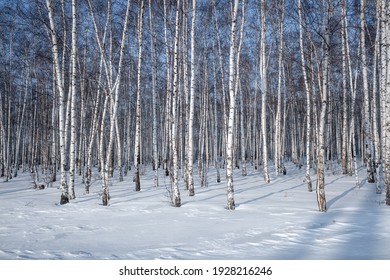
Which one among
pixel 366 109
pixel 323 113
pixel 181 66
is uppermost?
pixel 181 66

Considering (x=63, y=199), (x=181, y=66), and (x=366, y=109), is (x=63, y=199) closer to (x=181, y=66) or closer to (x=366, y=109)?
(x=181, y=66)

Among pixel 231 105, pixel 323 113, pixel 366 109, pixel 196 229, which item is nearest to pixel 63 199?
pixel 196 229

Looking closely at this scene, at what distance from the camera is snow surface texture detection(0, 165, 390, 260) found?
3836mm

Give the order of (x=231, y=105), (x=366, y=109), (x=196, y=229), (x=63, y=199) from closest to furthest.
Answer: (x=196, y=229) → (x=231, y=105) → (x=63, y=199) → (x=366, y=109)

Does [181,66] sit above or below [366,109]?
above

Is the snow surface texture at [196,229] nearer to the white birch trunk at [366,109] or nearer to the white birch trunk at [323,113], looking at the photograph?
the white birch trunk at [323,113]

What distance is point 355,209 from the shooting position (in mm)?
7055

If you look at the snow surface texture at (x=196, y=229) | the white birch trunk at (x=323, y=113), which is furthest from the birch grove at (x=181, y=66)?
the snow surface texture at (x=196, y=229)

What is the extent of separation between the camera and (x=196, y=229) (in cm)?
518

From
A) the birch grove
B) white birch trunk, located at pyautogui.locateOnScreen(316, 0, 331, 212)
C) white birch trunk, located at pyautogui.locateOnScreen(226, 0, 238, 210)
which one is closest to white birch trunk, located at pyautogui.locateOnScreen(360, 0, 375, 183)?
the birch grove

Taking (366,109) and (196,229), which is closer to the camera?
(196,229)

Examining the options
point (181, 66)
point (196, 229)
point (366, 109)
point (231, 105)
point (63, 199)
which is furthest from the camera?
point (181, 66)

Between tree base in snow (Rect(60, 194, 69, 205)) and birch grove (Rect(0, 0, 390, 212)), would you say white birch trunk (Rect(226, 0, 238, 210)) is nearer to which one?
birch grove (Rect(0, 0, 390, 212))

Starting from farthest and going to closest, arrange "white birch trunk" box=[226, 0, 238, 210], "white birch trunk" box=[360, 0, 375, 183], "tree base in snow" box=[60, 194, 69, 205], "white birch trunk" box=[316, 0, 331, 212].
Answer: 1. "white birch trunk" box=[360, 0, 375, 183]
2. "tree base in snow" box=[60, 194, 69, 205]
3. "white birch trunk" box=[226, 0, 238, 210]
4. "white birch trunk" box=[316, 0, 331, 212]
